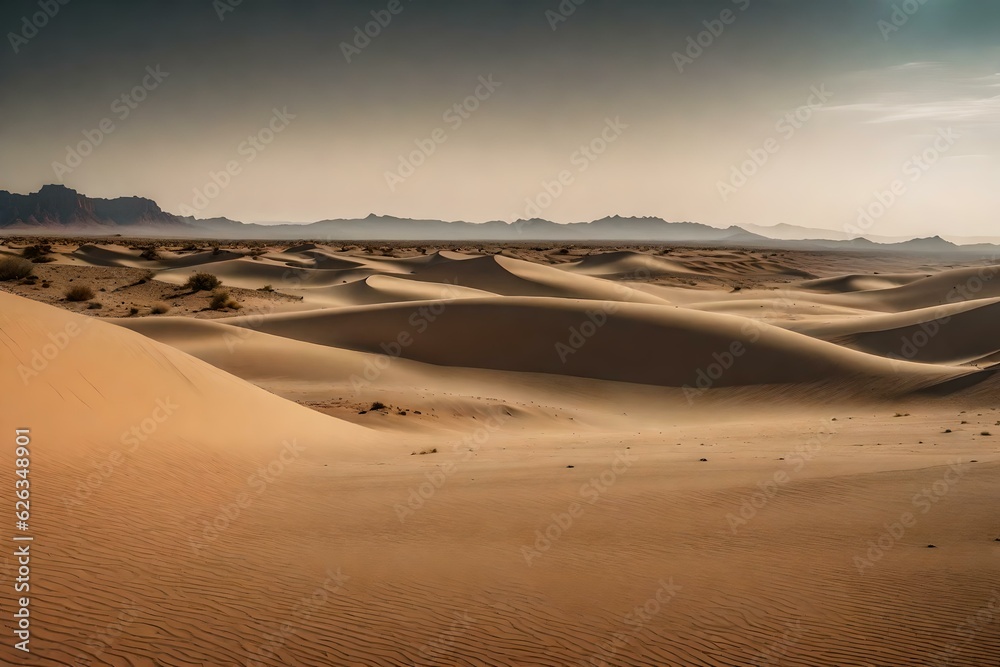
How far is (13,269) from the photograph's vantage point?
121 feet

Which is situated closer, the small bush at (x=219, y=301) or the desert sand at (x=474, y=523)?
the desert sand at (x=474, y=523)

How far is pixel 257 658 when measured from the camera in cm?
506
